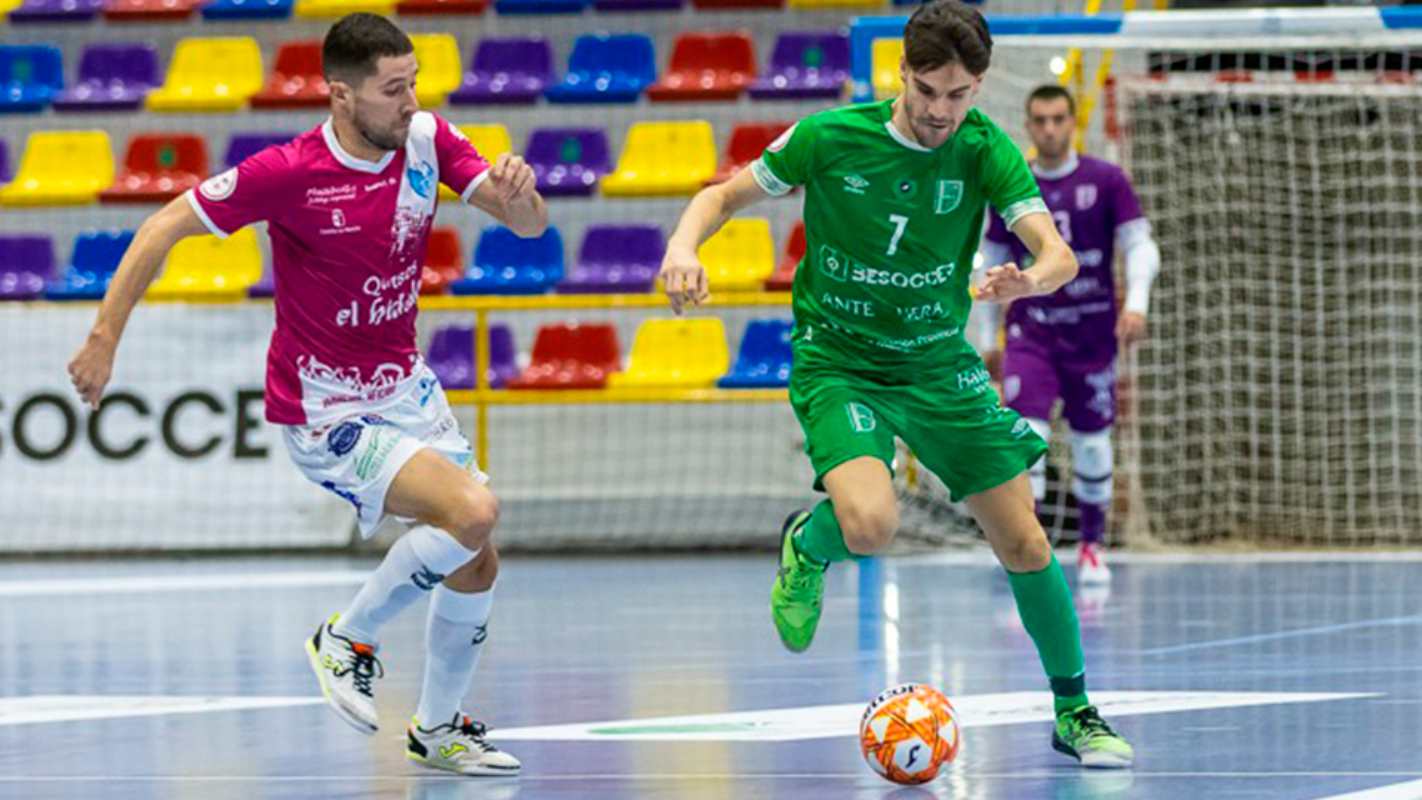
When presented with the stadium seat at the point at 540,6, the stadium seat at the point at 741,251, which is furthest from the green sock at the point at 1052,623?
the stadium seat at the point at 540,6

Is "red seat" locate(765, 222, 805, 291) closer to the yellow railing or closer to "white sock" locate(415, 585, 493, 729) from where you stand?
the yellow railing

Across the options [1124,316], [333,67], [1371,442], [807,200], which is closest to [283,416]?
[333,67]

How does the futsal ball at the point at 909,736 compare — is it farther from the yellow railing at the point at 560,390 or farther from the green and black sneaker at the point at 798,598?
the yellow railing at the point at 560,390

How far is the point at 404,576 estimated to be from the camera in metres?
5.75

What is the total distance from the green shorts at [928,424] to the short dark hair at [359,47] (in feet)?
4.41

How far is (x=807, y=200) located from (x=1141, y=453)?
719 centimetres

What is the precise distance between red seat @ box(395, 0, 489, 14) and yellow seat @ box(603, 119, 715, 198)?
187 cm

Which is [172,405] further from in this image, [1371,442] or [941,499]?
[1371,442]

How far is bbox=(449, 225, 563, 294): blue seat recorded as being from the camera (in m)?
13.7

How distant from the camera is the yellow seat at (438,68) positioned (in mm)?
14898

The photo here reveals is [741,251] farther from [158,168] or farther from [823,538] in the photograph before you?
[823,538]

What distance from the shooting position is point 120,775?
5.61 metres

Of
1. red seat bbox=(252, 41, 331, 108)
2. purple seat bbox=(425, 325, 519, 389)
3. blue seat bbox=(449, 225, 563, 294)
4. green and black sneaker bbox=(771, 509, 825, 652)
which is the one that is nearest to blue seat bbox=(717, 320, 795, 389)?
purple seat bbox=(425, 325, 519, 389)

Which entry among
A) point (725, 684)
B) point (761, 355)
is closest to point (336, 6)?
point (761, 355)
